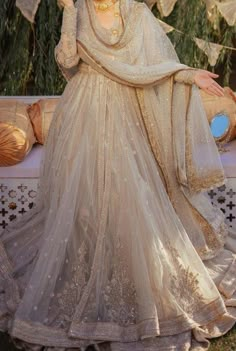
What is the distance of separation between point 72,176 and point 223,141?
60.5 inches

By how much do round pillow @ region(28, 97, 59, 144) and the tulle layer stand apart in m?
1.23

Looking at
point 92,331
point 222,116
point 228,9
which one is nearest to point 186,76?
point 92,331

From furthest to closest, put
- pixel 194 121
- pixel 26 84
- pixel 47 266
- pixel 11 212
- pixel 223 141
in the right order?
pixel 26 84 → pixel 223 141 → pixel 11 212 → pixel 194 121 → pixel 47 266

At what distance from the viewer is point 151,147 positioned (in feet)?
12.0

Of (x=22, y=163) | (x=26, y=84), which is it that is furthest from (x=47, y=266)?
(x=26, y=84)

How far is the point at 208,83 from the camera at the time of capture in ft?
11.3

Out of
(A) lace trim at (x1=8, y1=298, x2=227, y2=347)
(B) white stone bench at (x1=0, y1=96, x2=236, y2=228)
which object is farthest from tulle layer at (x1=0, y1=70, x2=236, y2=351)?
(B) white stone bench at (x1=0, y1=96, x2=236, y2=228)

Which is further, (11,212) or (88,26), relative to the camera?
(11,212)

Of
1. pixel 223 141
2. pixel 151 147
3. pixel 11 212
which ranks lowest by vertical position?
pixel 11 212

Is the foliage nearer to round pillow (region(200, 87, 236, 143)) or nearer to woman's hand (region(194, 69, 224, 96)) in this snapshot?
round pillow (region(200, 87, 236, 143))

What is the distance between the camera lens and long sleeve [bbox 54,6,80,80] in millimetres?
3453

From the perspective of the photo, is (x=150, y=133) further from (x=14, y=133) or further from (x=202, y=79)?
(x=14, y=133)

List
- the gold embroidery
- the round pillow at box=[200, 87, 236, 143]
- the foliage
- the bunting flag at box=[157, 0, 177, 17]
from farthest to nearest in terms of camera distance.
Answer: the foliage, the bunting flag at box=[157, 0, 177, 17], the round pillow at box=[200, 87, 236, 143], the gold embroidery

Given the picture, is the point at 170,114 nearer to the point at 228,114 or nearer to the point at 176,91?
the point at 176,91
